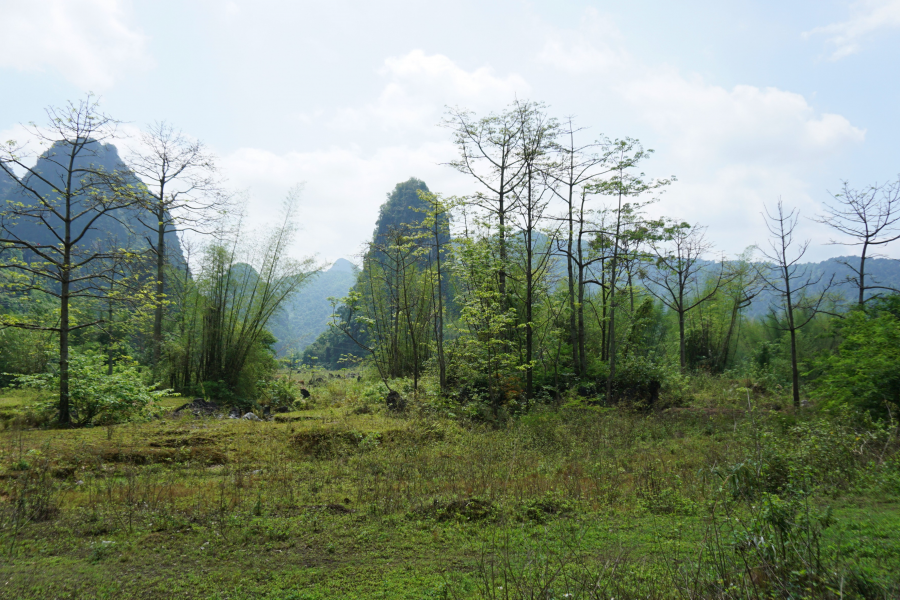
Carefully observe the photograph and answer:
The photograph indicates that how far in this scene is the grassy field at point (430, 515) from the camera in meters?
2.77

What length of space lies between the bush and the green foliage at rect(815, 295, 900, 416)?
11.8m

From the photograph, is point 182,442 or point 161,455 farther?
point 182,442

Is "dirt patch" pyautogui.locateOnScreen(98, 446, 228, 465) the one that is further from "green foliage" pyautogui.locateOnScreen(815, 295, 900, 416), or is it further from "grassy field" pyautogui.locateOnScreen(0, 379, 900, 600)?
"green foliage" pyautogui.locateOnScreen(815, 295, 900, 416)

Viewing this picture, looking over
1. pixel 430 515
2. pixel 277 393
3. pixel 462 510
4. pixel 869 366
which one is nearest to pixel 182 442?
pixel 430 515

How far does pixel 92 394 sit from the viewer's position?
7648 millimetres

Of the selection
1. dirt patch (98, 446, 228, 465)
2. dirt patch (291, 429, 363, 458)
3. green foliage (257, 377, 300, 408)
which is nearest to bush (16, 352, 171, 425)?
dirt patch (98, 446, 228, 465)

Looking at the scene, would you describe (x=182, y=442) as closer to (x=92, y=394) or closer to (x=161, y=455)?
(x=161, y=455)

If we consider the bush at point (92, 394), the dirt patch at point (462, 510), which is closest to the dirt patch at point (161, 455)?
the bush at point (92, 394)

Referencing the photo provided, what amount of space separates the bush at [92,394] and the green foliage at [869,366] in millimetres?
11791

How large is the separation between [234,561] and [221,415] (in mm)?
8018

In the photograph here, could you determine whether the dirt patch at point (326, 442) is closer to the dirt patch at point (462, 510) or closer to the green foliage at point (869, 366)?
the dirt patch at point (462, 510)

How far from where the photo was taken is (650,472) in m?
5.75

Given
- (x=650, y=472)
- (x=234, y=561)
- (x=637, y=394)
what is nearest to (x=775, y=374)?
(x=637, y=394)

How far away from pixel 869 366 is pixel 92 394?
41.4 ft
